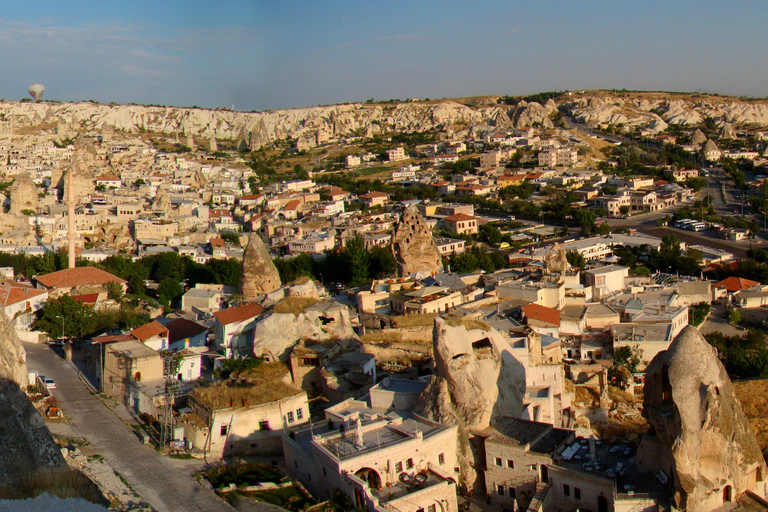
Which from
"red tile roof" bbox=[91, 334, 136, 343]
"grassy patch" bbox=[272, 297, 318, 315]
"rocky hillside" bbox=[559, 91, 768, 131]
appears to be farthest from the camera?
"rocky hillside" bbox=[559, 91, 768, 131]

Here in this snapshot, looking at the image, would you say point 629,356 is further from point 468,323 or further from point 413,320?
point 468,323

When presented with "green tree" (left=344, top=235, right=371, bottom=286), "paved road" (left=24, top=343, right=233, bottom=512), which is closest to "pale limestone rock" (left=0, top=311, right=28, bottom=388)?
"paved road" (left=24, top=343, right=233, bottom=512)

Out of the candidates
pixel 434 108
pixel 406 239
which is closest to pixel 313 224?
pixel 406 239

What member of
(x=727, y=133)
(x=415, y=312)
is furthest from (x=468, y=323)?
(x=727, y=133)

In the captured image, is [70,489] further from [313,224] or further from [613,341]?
[313,224]

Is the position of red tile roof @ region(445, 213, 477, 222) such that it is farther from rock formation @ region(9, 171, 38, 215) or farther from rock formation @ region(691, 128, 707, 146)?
rock formation @ region(691, 128, 707, 146)
